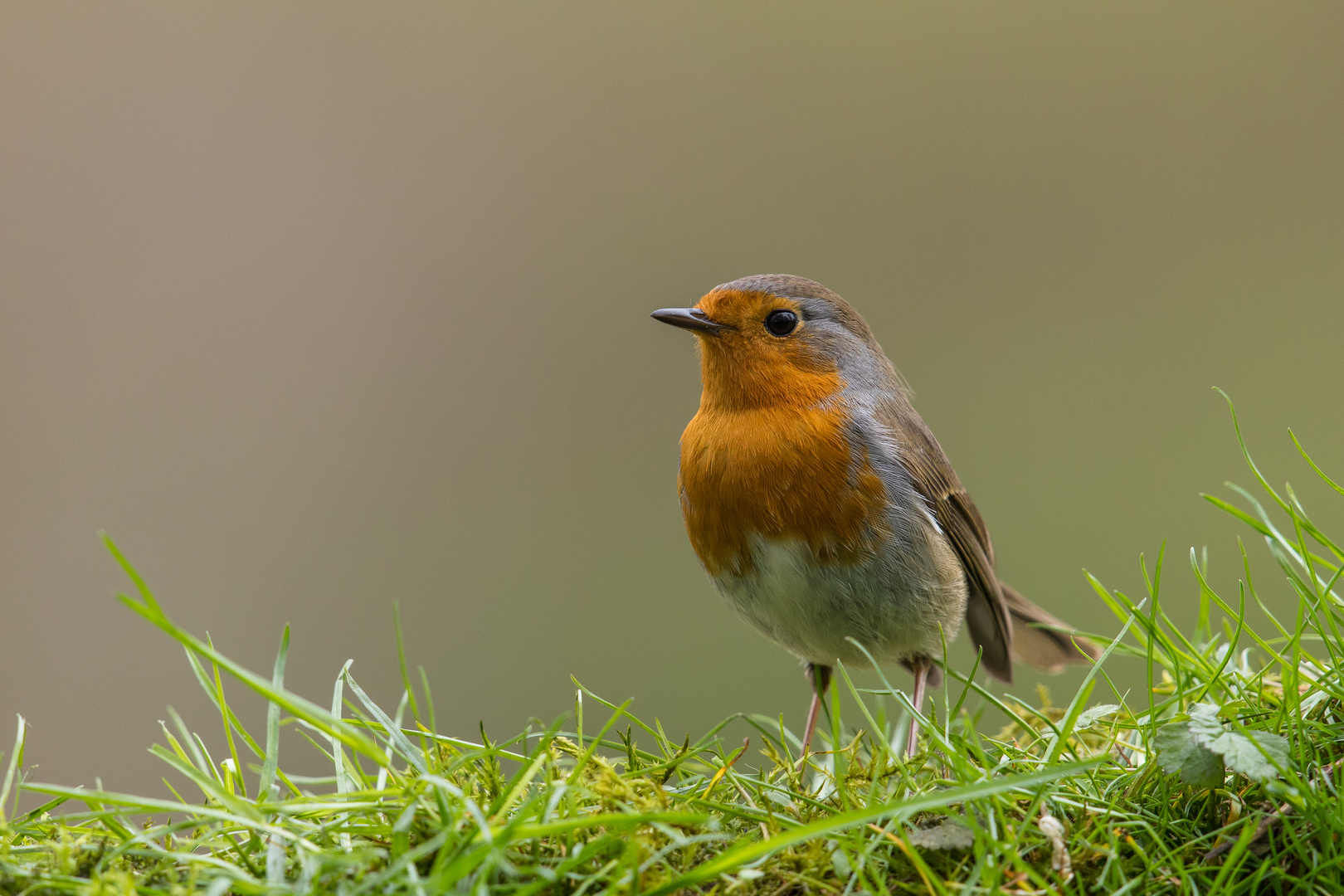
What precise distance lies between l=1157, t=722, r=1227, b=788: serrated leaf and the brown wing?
1.84 meters

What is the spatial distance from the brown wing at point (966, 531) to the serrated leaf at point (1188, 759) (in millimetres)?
1845

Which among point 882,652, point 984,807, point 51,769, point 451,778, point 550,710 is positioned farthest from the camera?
point 550,710

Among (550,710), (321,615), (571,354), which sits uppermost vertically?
(571,354)

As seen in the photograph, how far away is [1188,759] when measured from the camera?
5.41 ft

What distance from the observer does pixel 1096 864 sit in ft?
5.25

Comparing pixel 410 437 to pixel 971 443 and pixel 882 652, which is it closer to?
pixel 971 443

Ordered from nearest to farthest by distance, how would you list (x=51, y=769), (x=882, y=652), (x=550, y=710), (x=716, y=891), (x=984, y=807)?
(x=716, y=891) < (x=984, y=807) < (x=882, y=652) < (x=51, y=769) < (x=550, y=710)

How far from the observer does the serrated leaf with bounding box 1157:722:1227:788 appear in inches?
64.2

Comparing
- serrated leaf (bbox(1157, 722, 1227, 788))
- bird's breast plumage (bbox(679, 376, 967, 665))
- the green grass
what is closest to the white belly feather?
bird's breast plumage (bbox(679, 376, 967, 665))

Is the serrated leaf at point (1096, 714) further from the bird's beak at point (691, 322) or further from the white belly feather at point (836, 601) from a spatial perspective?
the bird's beak at point (691, 322)

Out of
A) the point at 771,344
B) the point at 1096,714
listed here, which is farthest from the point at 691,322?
the point at 1096,714

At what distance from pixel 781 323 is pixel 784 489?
78 cm

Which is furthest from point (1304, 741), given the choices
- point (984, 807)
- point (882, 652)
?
point (882, 652)

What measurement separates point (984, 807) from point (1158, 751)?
321mm
